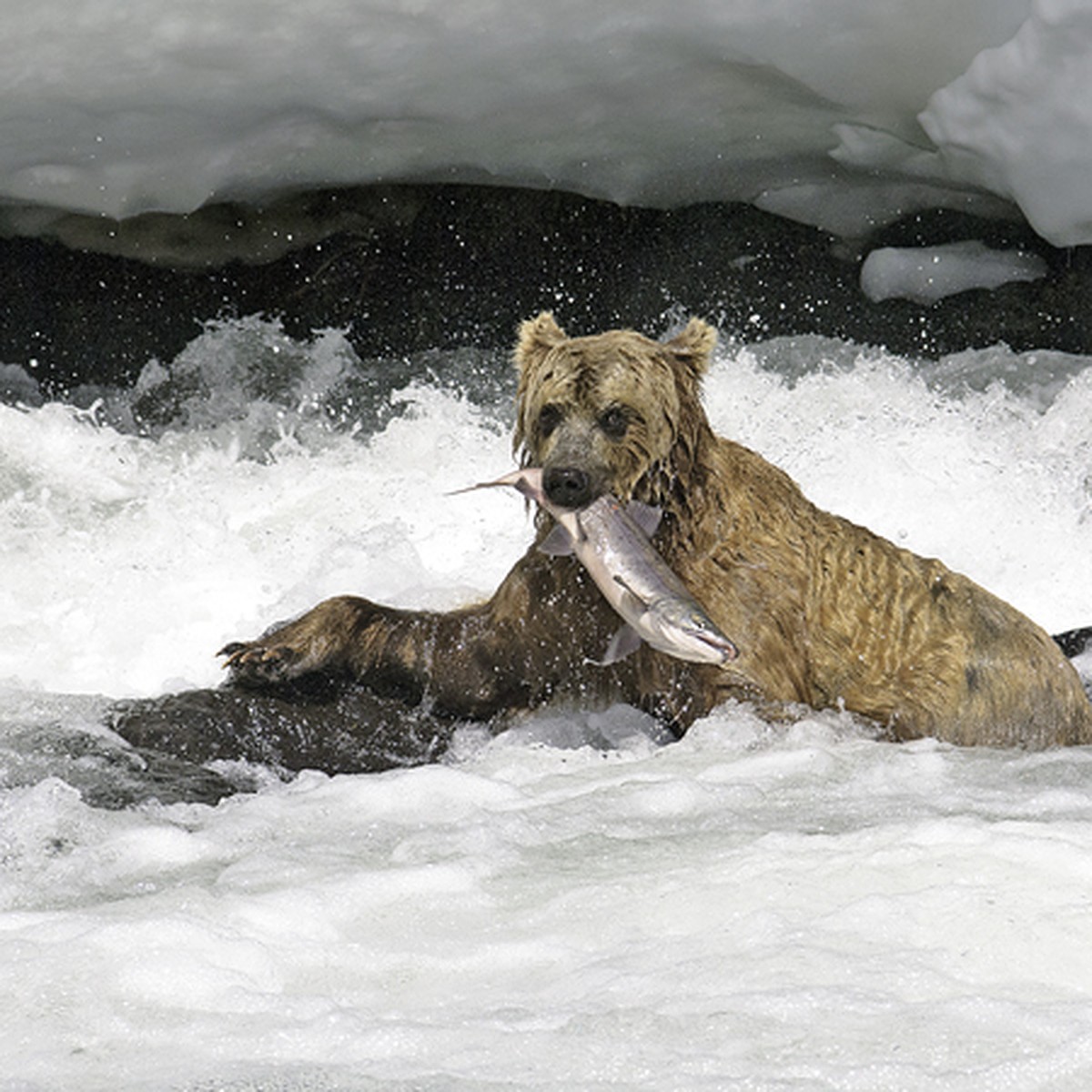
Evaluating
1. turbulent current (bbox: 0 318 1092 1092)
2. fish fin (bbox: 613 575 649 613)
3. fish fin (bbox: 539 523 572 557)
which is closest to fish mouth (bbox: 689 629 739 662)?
fish fin (bbox: 613 575 649 613)

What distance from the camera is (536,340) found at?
4.45 metres

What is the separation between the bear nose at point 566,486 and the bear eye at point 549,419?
0.76 feet

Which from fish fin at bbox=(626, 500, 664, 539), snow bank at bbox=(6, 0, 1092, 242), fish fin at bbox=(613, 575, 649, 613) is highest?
snow bank at bbox=(6, 0, 1092, 242)

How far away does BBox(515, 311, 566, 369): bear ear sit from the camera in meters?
4.42

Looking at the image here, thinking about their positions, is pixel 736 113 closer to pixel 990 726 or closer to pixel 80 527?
pixel 80 527

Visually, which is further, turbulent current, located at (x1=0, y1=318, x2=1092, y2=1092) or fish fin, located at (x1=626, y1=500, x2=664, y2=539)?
fish fin, located at (x1=626, y1=500, x2=664, y2=539)

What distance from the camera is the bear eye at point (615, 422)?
427cm

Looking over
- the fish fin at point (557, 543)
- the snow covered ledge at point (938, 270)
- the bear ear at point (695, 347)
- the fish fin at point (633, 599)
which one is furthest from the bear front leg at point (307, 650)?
the snow covered ledge at point (938, 270)

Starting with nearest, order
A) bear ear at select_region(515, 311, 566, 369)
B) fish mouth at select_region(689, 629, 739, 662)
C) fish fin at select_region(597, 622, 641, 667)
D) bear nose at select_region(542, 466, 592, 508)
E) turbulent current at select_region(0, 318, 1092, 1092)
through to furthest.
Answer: turbulent current at select_region(0, 318, 1092, 1092) → fish mouth at select_region(689, 629, 739, 662) → bear nose at select_region(542, 466, 592, 508) → fish fin at select_region(597, 622, 641, 667) → bear ear at select_region(515, 311, 566, 369)

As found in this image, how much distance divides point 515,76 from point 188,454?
2187mm

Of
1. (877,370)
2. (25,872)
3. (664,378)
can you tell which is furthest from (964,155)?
(25,872)

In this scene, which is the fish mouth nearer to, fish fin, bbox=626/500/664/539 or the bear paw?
fish fin, bbox=626/500/664/539

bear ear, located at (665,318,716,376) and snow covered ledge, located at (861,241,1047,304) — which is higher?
snow covered ledge, located at (861,241,1047,304)

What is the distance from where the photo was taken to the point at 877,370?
738 cm
